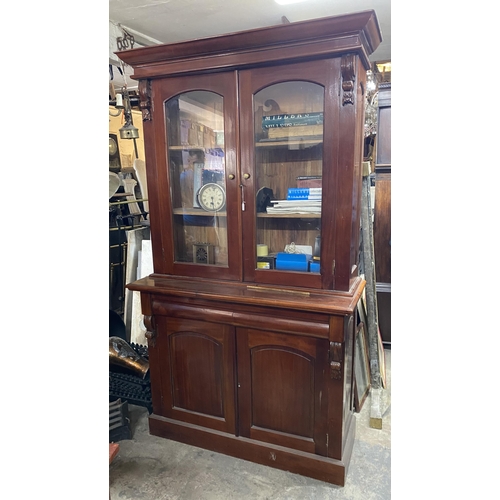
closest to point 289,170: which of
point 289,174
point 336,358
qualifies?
point 289,174

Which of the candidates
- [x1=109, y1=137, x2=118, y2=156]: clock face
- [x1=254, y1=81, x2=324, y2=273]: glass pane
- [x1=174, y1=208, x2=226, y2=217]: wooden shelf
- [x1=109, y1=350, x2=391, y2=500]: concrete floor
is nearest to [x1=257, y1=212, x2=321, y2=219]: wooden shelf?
[x1=254, y1=81, x2=324, y2=273]: glass pane

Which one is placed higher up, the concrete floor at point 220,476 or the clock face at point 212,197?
the clock face at point 212,197

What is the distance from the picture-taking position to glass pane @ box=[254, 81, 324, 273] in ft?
4.91

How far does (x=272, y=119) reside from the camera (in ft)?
5.14

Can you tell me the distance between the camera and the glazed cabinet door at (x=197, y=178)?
1.58 metres

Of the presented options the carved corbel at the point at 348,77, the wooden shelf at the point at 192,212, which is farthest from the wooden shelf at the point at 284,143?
the wooden shelf at the point at 192,212

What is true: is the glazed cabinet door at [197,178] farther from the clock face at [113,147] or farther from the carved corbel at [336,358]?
the clock face at [113,147]

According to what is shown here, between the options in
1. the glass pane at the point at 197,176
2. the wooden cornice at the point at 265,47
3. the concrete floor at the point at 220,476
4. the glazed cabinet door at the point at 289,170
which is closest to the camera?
the wooden cornice at the point at 265,47

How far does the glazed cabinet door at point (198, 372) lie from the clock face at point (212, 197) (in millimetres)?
547

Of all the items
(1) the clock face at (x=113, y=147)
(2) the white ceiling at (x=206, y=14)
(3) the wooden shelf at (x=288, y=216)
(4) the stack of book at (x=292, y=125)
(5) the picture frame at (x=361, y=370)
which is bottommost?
(5) the picture frame at (x=361, y=370)

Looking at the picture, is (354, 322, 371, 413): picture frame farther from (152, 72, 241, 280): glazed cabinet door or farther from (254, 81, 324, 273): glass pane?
(152, 72, 241, 280): glazed cabinet door
